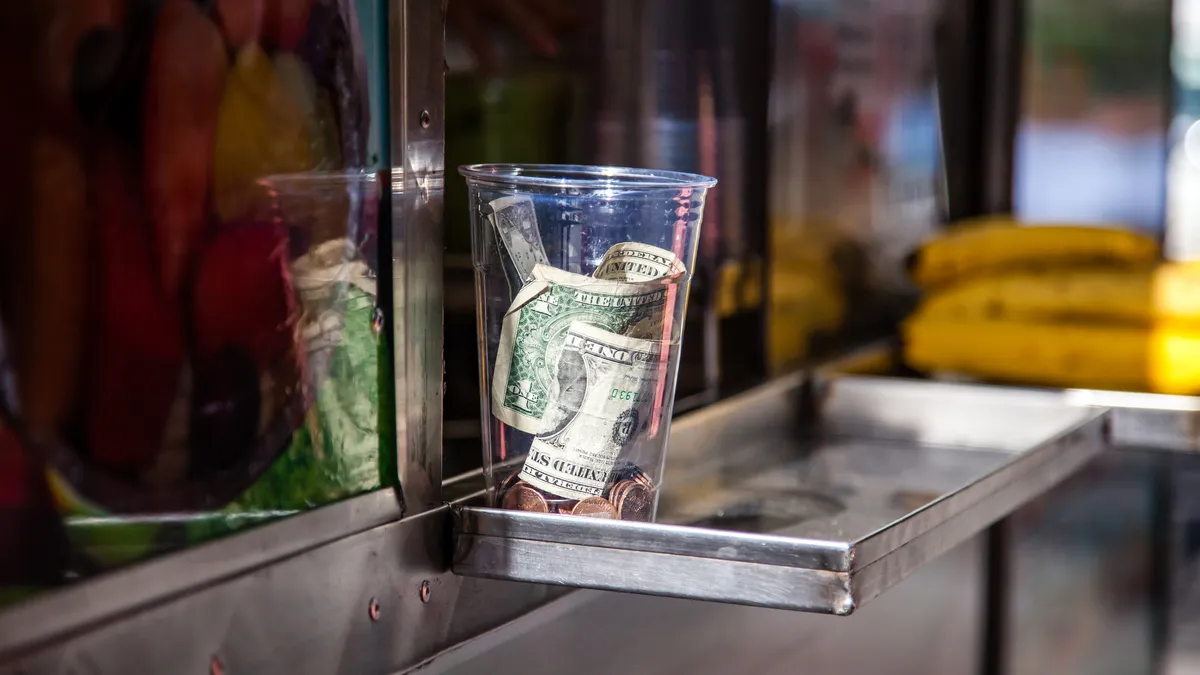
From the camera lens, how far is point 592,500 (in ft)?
2.22

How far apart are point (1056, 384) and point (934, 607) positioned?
322 mm

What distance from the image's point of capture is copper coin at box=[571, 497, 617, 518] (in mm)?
675

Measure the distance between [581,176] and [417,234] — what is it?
0.15 meters

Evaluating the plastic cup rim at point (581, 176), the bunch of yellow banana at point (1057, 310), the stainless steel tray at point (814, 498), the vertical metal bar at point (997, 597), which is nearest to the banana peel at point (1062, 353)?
the bunch of yellow banana at point (1057, 310)

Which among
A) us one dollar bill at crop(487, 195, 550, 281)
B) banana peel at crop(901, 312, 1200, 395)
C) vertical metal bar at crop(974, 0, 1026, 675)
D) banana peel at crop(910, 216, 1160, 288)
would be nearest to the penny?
us one dollar bill at crop(487, 195, 550, 281)

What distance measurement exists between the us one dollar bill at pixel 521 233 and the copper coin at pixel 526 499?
0.12 meters

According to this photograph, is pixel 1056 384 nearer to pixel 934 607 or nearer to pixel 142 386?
pixel 934 607

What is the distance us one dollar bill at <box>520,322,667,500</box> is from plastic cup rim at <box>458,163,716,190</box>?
8 centimetres

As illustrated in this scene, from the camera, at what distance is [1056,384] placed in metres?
1.41

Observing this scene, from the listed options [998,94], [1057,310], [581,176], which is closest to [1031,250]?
[1057,310]

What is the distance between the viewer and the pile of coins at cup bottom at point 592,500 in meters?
0.68

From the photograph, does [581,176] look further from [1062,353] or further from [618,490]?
[1062,353]

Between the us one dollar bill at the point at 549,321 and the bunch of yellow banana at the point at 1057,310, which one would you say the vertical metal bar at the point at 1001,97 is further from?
the us one dollar bill at the point at 549,321

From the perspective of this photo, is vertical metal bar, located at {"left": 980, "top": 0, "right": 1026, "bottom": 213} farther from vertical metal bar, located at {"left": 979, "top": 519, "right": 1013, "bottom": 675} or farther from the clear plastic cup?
the clear plastic cup
